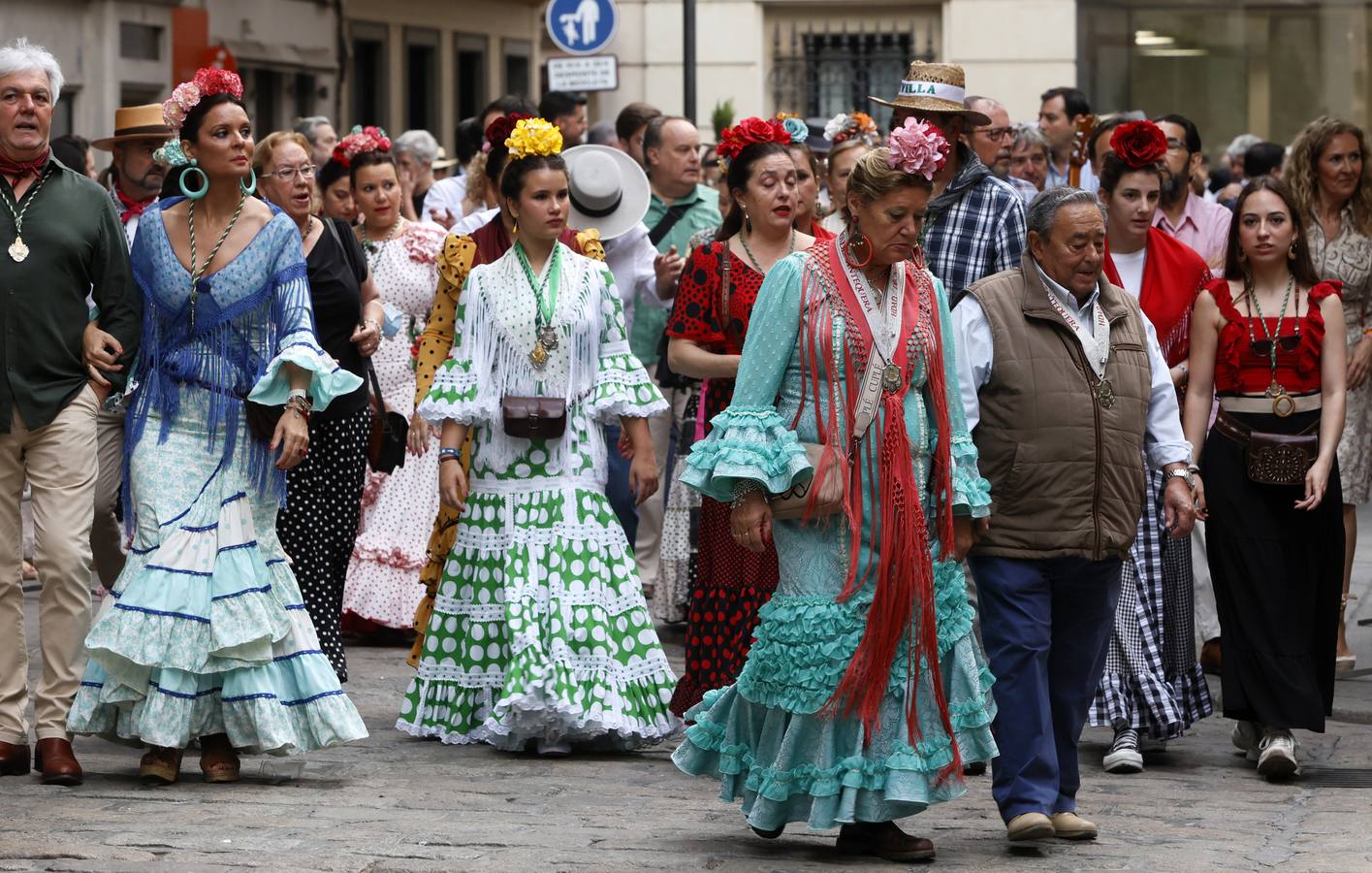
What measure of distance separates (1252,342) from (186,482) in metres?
3.60

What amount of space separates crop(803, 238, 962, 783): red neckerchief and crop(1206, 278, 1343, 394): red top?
83.0 inches

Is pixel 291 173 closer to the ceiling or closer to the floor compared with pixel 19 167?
closer to the ceiling

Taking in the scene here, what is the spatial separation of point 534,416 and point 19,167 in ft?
6.10

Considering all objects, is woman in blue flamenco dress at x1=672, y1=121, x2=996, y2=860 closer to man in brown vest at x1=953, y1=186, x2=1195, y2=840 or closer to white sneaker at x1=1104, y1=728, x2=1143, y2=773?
man in brown vest at x1=953, y1=186, x2=1195, y2=840

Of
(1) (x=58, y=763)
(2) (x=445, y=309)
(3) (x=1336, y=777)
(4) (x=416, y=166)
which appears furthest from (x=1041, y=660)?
(4) (x=416, y=166)

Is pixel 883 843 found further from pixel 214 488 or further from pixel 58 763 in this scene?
pixel 58 763

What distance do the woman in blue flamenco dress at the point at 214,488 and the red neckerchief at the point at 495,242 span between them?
1.10 meters

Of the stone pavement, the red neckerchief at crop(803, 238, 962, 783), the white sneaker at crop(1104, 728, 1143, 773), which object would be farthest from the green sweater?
the white sneaker at crop(1104, 728, 1143, 773)

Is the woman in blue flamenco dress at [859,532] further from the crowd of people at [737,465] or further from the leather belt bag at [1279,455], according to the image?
the leather belt bag at [1279,455]

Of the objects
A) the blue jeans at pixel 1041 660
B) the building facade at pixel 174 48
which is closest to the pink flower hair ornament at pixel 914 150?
the blue jeans at pixel 1041 660

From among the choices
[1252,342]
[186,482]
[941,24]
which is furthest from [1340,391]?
[941,24]

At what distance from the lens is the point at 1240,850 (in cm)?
704

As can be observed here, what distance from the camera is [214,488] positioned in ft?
25.3

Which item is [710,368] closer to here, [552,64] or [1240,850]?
[1240,850]
